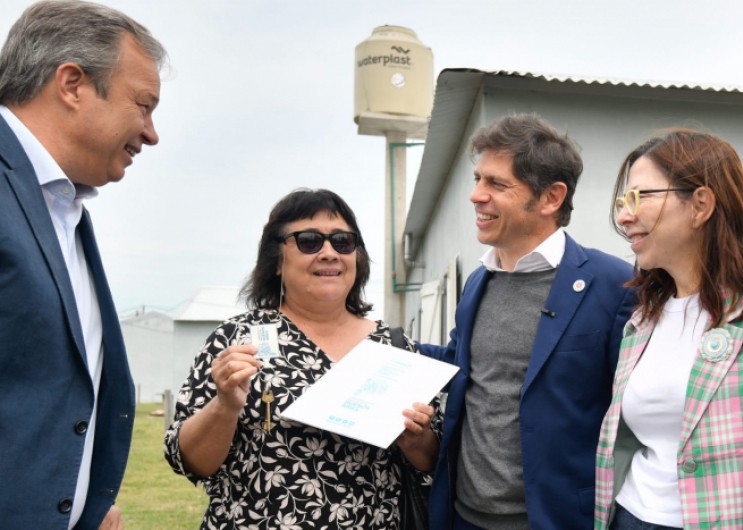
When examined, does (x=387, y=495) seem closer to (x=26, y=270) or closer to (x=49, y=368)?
(x=49, y=368)

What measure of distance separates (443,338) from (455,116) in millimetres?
3878

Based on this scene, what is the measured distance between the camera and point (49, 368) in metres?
1.78

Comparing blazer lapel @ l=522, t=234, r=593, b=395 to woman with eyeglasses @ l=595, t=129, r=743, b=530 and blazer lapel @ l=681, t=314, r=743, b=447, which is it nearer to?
woman with eyeglasses @ l=595, t=129, r=743, b=530

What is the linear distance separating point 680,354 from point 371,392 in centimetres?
108

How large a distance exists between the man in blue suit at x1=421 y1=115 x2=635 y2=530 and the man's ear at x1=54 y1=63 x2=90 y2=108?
1473 mm

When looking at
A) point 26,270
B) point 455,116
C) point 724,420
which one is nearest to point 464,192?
point 455,116

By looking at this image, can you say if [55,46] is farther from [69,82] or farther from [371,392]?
[371,392]

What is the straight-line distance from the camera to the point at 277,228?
9.73 ft

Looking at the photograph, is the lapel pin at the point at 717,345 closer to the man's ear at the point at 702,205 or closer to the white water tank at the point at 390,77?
the man's ear at the point at 702,205

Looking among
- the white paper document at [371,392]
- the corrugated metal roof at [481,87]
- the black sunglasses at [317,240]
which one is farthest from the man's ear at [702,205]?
the corrugated metal roof at [481,87]

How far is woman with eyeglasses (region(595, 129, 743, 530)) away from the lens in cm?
194

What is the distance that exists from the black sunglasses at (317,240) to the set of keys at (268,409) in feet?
1.97

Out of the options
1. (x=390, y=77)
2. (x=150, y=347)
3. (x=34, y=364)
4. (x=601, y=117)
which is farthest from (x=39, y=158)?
(x=150, y=347)

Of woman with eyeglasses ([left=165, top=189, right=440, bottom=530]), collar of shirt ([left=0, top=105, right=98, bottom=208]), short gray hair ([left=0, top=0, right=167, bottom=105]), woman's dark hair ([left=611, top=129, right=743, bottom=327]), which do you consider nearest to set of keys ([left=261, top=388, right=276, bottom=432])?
woman with eyeglasses ([left=165, top=189, right=440, bottom=530])
